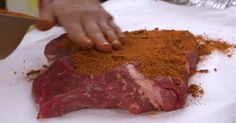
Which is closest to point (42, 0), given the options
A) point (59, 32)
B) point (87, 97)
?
point (59, 32)

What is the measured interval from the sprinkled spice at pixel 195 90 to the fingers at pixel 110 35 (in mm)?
208

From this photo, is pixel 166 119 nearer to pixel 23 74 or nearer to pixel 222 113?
pixel 222 113

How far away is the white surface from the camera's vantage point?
98cm

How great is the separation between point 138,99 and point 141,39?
0.26 m

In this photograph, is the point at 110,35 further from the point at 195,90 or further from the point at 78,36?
the point at 195,90

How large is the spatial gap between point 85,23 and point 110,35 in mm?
79

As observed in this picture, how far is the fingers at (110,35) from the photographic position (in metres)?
1.10

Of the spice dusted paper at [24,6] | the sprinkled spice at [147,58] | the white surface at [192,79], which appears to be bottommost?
the spice dusted paper at [24,6]

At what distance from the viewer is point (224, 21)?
147 cm

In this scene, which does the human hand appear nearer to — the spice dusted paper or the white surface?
the white surface

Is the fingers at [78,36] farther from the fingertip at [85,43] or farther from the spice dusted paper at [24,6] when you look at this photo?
the spice dusted paper at [24,6]

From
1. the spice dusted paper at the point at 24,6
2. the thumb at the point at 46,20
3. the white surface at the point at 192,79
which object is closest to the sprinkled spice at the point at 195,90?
the white surface at the point at 192,79

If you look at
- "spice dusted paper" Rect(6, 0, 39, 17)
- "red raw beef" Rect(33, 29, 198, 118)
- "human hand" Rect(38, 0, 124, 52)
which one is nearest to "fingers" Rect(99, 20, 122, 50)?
"human hand" Rect(38, 0, 124, 52)

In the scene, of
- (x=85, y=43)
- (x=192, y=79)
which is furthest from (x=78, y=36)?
(x=192, y=79)
